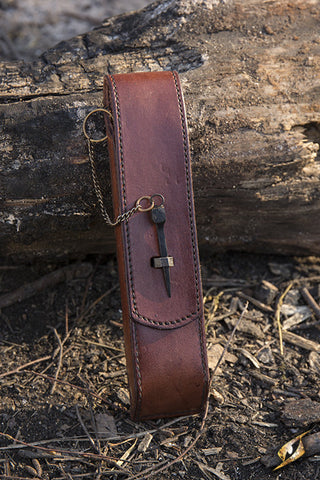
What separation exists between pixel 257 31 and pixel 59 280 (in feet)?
6.42

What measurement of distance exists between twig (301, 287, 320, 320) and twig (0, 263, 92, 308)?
1.38 metres

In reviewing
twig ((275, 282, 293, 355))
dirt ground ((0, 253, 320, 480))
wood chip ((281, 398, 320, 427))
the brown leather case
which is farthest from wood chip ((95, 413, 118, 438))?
twig ((275, 282, 293, 355))

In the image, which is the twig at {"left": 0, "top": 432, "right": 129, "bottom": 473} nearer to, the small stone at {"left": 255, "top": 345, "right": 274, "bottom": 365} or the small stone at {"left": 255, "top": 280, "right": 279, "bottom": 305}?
the small stone at {"left": 255, "top": 345, "right": 274, "bottom": 365}

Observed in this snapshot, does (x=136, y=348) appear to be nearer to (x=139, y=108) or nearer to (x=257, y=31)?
(x=139, y=108)

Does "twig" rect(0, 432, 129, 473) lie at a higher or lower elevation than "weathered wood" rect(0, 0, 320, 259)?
lower

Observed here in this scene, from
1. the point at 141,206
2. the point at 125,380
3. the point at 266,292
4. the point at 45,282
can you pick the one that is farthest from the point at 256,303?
the point at 45,282

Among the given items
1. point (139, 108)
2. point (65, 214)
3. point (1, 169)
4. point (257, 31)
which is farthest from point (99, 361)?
point (257, 31)

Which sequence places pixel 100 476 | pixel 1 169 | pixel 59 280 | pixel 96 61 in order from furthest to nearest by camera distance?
pixel 59 280, pixel 96 61, pixel 1 169, pixel 100 476

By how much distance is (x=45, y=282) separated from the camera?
3.19 metres

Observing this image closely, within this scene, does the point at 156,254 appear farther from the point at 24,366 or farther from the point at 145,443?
the point at 24,366

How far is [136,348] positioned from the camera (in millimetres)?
2312

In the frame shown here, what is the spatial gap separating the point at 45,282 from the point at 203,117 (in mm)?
1416

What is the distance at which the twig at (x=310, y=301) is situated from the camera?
3.06 meters

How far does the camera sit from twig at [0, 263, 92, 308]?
3.09 m
